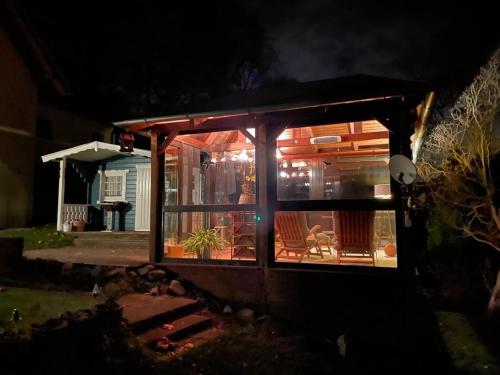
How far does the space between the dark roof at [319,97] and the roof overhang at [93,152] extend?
576 centimetres

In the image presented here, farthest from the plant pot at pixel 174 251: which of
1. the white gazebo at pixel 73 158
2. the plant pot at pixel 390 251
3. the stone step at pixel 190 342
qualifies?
the white gazebo at pixel 73 158

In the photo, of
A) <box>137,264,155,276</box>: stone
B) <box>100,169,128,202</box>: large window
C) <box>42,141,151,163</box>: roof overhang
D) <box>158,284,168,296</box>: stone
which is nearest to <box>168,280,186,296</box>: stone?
<box>158,284,168,296</box>: stone

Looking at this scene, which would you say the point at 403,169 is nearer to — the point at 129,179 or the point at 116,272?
the point at 116,272

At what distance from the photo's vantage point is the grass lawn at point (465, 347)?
164 inches

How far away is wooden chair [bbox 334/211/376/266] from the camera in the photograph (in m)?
6.08

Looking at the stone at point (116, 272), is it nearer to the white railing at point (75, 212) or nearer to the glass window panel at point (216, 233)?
the glass window panel at point (216, 233)

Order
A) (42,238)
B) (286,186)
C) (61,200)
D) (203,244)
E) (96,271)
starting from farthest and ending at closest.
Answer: (61,200) → (42,238) → (286,186) → (203,244) → (96,271)

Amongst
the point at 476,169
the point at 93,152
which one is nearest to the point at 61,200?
the point at 93,152

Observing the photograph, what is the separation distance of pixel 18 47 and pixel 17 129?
361 centimetres

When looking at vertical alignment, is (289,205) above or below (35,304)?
above

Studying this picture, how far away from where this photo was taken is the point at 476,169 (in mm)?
6031

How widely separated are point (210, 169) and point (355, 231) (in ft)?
14.8

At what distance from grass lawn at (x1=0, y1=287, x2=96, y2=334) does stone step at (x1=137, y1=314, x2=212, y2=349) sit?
35.6 inches

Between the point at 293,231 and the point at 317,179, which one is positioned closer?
the point at 293,231
